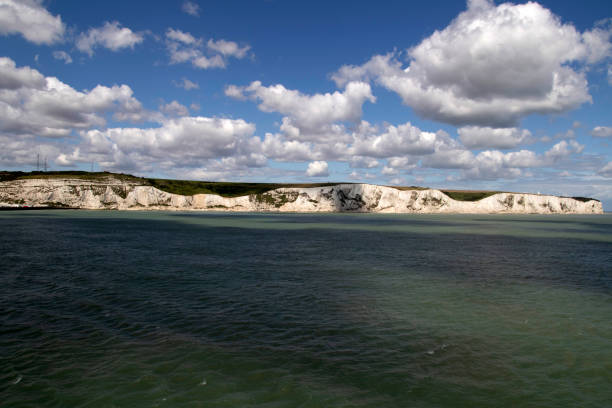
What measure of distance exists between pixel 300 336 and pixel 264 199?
6908 inches

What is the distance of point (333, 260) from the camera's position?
105 feet

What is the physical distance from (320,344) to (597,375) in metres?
8.69

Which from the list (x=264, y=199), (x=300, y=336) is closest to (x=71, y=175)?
(x=264, y=199)

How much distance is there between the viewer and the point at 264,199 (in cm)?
18762

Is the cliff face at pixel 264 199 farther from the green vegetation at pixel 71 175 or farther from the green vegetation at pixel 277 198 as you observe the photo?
the green vegetation at pixel 71 175

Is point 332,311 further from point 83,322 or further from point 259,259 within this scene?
point 259,259

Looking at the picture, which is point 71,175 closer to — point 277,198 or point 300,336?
point 277,198

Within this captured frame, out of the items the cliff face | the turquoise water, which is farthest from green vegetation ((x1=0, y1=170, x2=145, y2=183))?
the turquoise water

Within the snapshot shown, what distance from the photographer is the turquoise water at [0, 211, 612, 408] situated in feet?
31.8

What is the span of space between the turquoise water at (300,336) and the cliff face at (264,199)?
153886 mm

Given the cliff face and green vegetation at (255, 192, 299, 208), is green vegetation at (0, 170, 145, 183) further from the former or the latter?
green vegetation at (255, 192, 299, 208)

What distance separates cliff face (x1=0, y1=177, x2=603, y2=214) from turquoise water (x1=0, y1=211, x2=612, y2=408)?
15389 cm

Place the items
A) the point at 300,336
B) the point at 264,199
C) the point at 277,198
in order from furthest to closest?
the point at 277,198
the point at 264,199
the point at 300,336

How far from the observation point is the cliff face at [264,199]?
6457 inches
